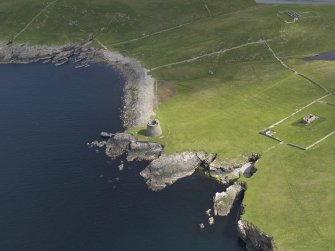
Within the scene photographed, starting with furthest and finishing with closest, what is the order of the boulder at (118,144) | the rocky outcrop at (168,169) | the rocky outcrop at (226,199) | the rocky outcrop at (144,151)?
the boulder at (118,144)
the rocky outcrop at (144,151)
the rocky outcrop at (168,169)
the rocky outcrop at (226,199)

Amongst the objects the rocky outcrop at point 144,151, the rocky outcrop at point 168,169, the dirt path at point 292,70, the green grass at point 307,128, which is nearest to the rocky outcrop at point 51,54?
the dirt path at point 292,70

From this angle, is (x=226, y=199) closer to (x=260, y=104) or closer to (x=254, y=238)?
(x=254, y=238)

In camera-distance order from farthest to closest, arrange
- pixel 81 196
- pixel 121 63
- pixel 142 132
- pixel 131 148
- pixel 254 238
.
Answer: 1. pixel 121 63
2. pixel 142 132
3. pixel 131 148
4. pixel 81 196
5. pixel 254 238

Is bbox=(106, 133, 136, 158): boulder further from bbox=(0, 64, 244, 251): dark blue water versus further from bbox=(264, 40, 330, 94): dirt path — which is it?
bbox=(264, 40, 330, 94): dirt path

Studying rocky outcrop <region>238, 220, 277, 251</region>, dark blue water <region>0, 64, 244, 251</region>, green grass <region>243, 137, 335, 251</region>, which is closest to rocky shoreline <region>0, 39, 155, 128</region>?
dark blue water <region>0, 64, 244, 251</region>

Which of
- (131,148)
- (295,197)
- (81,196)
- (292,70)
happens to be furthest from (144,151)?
(292,70)

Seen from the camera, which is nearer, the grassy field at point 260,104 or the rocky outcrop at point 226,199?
the grassy field at point 260,104

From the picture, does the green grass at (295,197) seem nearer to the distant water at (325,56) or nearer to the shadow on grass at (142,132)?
the shadow on grass at (142,132)
